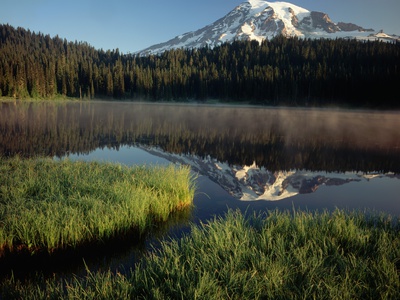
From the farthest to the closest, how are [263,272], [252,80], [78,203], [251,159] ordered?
[252,80], [251,159], [78,203], [263,272]

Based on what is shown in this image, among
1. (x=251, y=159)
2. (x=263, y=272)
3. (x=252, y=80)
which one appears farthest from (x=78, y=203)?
(x=252, y=80)

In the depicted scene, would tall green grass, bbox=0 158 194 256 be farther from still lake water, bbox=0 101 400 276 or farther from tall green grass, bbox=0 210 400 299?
tall green grass, bbox=0 210 400 299

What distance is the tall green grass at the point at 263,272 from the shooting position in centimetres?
557

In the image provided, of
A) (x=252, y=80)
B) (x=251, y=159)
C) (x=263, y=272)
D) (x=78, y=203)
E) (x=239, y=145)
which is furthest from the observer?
(x=252, y=80)

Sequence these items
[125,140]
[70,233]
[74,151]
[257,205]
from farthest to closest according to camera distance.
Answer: [125,140], [74,151], [257,205], [70,233]

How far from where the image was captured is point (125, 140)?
32906 millimetres

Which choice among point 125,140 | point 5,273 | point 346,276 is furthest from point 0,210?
point 125,140

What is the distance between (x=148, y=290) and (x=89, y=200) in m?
5.28

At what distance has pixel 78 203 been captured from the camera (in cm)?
998

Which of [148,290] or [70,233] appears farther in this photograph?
[70,233]

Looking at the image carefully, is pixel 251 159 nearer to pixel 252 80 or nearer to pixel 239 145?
pixel 239 145

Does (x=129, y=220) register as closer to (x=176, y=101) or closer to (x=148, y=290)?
(x=148, y=290)

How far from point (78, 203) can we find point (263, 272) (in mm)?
6569

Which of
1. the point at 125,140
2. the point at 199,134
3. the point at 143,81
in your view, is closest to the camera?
the point at 125,140
